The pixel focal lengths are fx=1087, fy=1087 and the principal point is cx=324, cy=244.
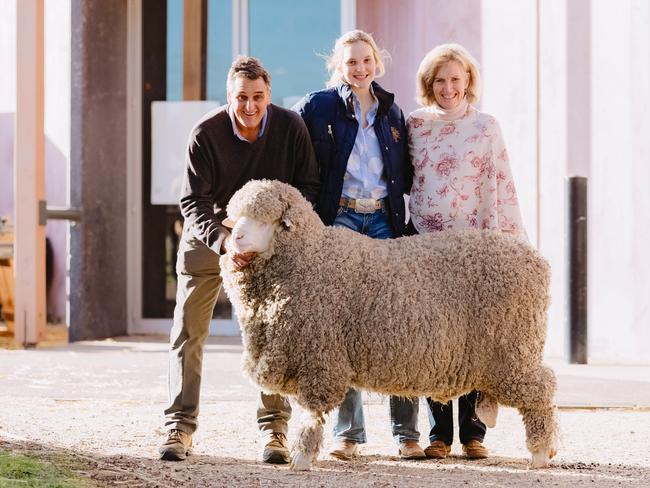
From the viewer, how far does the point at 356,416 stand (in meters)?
5.14

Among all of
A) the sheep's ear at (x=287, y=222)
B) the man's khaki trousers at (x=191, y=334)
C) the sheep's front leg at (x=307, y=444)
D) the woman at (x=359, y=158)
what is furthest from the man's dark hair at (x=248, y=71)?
the sheep's front leg at (x=307, y=444)

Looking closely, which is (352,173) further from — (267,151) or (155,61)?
(155,61)

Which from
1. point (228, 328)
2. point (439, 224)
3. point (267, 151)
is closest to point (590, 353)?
point (228, 328)

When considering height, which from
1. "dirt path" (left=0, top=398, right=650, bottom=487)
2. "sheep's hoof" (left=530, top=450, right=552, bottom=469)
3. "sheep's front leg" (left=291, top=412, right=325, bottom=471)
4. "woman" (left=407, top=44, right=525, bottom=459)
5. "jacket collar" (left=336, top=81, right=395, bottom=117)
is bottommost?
"dirt path" (left=0, top=398, right=650, bottom=487)

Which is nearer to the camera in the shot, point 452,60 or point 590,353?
point 452,60

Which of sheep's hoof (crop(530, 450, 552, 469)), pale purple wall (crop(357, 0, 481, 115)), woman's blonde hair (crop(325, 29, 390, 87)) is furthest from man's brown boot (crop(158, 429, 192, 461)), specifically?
pale purple wall (crop(357, 0, 481, 115))

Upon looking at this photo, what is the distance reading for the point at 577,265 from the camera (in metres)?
8.16

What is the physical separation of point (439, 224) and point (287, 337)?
3.18 ft

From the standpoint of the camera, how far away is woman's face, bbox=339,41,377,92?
496 cm

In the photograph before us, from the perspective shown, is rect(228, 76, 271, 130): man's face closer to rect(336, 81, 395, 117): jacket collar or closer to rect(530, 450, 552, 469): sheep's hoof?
rect(336, 81, 395, 117): jacket collar

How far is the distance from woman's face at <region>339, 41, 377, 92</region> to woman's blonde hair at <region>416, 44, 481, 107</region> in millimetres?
262

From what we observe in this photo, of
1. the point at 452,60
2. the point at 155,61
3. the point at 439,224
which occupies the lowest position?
the point at 439,224

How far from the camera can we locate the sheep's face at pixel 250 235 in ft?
14.9

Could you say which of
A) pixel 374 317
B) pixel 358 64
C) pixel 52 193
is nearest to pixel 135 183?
pixel 52 193
